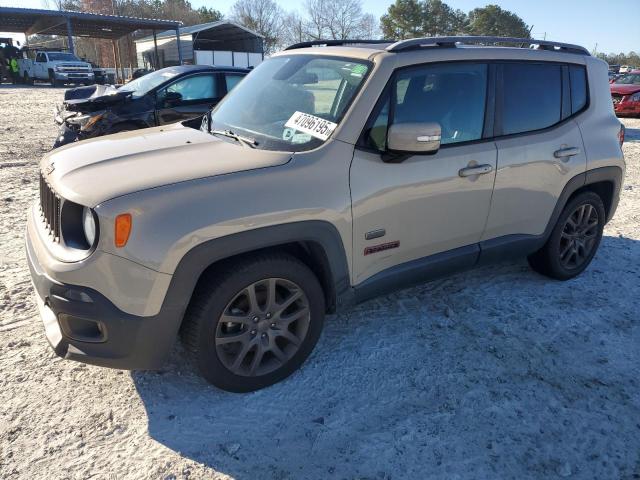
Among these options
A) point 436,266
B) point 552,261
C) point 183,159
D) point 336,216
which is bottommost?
point 552,261

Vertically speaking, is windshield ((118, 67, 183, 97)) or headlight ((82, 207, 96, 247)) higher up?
windshield ((118, 67, 183, 97))

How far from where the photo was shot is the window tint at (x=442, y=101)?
9.60ft

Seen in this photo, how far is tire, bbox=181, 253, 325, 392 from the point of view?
2.48m

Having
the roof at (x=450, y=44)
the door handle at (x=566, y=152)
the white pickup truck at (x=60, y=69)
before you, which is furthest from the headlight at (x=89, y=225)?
the white pickup truck at (x=60, y=69)

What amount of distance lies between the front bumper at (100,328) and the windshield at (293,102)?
1167mm

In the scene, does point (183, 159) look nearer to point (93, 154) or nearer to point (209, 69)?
point (93, 154)

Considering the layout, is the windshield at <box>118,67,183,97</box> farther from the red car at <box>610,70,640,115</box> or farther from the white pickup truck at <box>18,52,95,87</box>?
the white pickup truck at <box>18,52,95,87</box>

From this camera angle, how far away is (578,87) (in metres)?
3.86

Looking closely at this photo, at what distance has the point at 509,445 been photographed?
96.2 inches

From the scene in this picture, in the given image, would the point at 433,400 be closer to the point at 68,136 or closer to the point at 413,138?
the point at 413,138

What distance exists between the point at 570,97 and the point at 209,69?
6091 millimetres

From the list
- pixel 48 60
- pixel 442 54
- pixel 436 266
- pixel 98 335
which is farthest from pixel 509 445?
pixel 48 60

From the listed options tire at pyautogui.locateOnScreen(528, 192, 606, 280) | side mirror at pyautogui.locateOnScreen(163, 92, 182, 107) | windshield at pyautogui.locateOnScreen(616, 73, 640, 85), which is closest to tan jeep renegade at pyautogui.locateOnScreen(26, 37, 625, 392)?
tire at pyautogui.locateOnScreen(528, 192, 606, 280)

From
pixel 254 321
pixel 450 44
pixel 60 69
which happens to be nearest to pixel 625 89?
pixel 450 44
